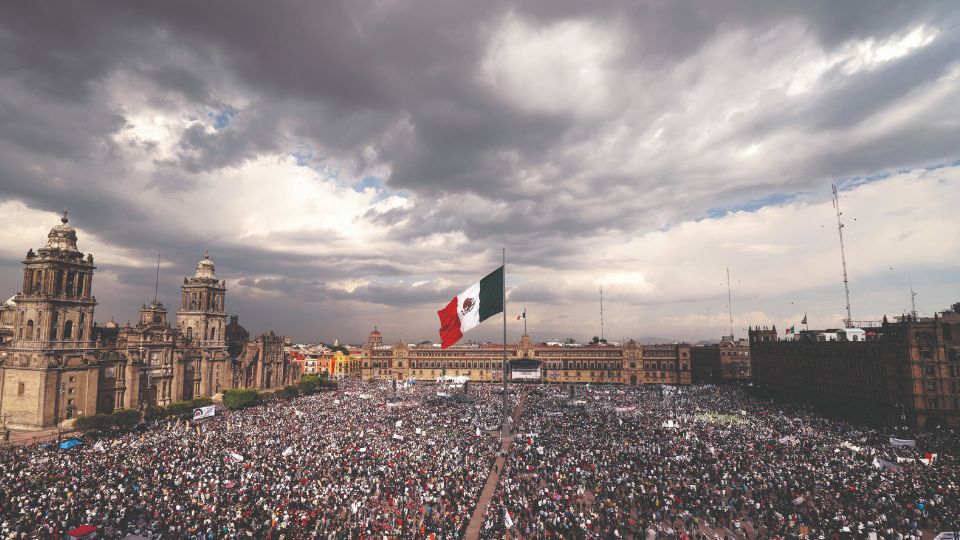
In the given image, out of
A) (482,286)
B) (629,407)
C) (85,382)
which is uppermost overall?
(482,286)

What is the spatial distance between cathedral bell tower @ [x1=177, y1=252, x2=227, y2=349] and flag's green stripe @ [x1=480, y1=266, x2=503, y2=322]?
73.1m

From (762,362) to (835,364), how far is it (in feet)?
87.3

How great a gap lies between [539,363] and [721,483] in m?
83.6

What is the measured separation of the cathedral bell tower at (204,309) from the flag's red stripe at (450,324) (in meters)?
69.4

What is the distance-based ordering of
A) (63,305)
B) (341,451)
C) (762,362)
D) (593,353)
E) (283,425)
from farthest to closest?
(593,353)
(762,362)
(63,305)
(283,425)
(341,451)

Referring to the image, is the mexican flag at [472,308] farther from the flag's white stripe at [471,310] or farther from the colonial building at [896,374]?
the colonial building at [896,374]

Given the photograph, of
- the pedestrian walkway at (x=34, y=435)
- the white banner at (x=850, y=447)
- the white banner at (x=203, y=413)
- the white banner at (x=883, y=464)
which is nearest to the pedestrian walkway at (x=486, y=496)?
the white banner at (x=883, y=464)

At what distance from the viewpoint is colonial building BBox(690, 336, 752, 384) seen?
119 metres

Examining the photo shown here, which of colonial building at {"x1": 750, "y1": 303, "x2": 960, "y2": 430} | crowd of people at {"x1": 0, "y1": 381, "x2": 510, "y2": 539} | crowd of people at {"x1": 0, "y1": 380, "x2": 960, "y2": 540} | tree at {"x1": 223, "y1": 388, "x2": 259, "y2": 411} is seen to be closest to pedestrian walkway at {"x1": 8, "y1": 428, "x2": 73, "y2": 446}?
crowd of people at {"x1": 0, "y1": 380, "x2": 960, "y2": 540}

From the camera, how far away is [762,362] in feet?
293

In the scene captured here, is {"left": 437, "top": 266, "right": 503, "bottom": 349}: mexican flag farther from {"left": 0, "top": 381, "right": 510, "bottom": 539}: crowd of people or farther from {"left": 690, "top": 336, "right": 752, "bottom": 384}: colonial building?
{"left": 690, "top": 336, "right": 752, "bottom": 384}: colonial building

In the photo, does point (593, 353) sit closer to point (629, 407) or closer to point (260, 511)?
point (629, 407)

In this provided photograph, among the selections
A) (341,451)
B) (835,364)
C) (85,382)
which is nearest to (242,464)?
(341,451)

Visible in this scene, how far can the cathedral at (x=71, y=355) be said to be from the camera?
5278 centimetres
